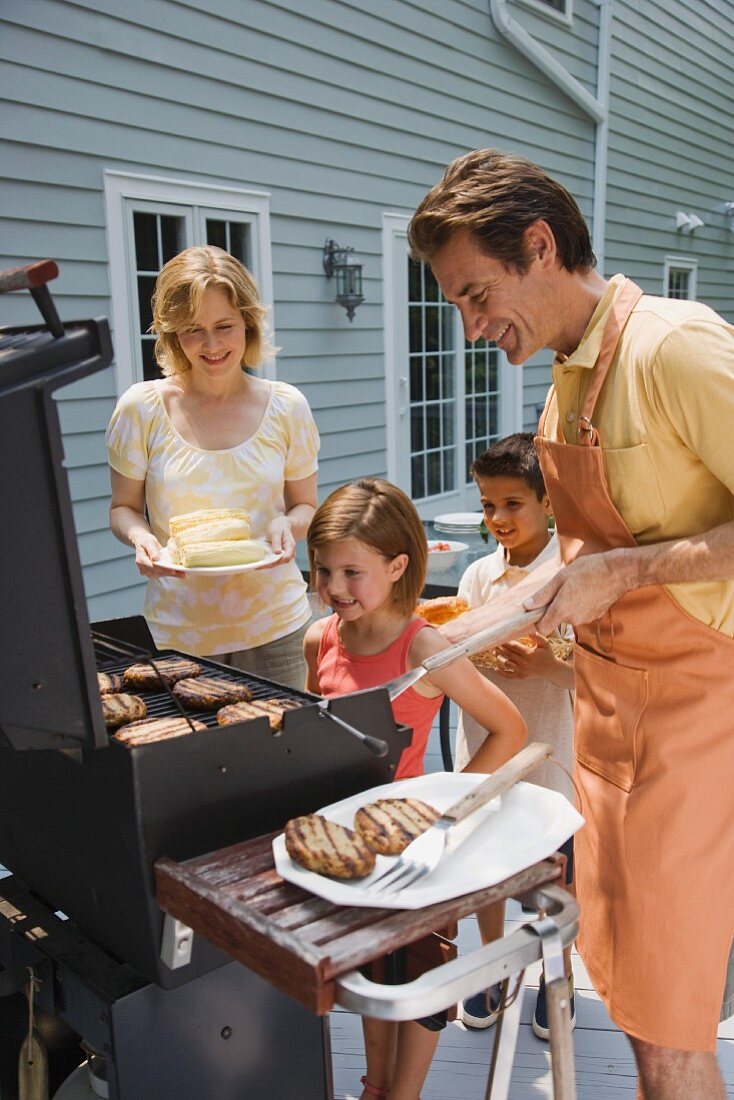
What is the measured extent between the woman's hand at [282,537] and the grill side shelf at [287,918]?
Answer: 109 centimetres

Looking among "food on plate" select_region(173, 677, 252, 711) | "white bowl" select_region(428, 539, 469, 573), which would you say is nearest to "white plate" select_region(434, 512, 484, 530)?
"white bowl" select_region(428, 539, 469, 573)

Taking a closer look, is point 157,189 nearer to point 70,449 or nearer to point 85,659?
point 70,449

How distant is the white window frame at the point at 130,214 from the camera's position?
4414 millimetres

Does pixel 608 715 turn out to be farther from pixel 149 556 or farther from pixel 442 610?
pixel 149 556

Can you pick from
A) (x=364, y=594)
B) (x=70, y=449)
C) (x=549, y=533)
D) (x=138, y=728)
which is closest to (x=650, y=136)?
(x=70, y=449)

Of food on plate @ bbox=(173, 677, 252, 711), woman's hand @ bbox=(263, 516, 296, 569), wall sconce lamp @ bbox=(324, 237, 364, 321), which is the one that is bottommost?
food on plate @ bbox=(173, 677, 252, 711)

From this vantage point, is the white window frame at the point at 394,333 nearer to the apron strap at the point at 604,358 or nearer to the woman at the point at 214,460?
the woman at the point at 214,460

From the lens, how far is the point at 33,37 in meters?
3.99

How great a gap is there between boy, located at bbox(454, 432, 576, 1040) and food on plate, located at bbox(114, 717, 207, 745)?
1053mm

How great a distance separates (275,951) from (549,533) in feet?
5.83

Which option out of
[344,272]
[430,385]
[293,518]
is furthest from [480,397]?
[293,518]

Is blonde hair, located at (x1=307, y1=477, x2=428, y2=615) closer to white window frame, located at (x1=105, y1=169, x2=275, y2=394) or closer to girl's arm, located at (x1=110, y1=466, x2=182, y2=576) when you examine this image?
girl's arm, located at (x1=110, y1=466, x2=182, y2=576)

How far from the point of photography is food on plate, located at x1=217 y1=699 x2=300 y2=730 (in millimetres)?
1343

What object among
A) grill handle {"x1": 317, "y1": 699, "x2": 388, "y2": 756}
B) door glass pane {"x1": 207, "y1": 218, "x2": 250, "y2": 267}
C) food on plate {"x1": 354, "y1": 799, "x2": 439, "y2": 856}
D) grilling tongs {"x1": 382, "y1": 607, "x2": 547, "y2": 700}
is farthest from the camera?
door glass pane {"x1": 207, "y1": 218, "x2": 250, "y2": 267}
